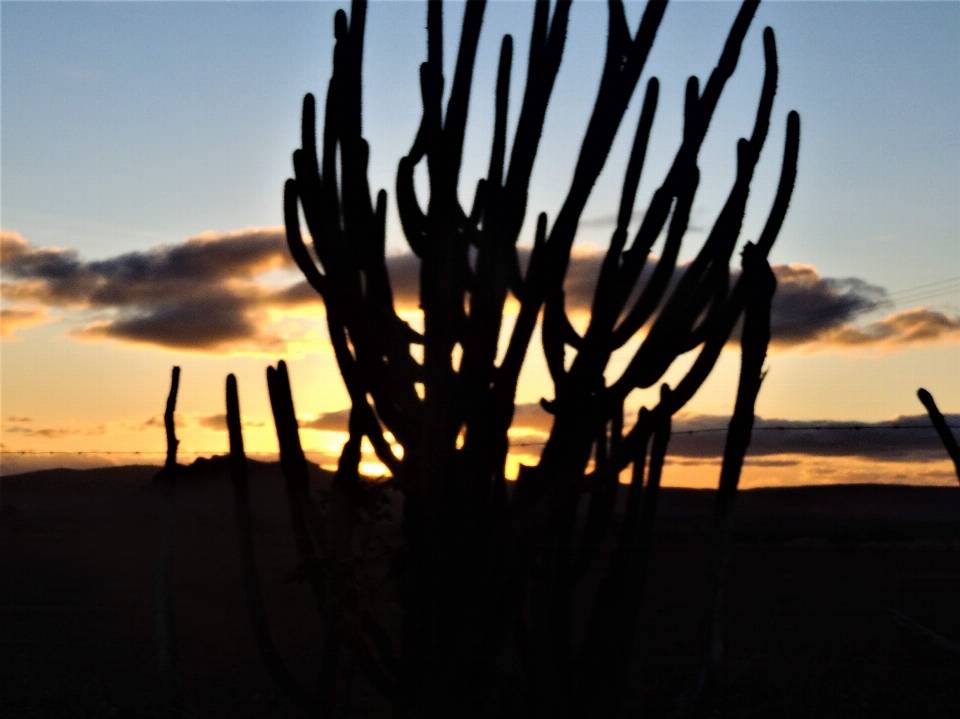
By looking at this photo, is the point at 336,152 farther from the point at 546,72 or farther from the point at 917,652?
the point at 917,652

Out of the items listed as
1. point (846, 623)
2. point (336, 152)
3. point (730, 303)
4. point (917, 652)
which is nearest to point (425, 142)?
point (336, 152)

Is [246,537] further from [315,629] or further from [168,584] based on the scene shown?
[315,629]

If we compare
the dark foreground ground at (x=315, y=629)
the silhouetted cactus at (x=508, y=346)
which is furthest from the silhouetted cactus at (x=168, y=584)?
the silhouetted cactus at (x=508, y=346)

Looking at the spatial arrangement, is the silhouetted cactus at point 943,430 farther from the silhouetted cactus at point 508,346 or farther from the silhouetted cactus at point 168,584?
the silhouetted cactus at point 168,584

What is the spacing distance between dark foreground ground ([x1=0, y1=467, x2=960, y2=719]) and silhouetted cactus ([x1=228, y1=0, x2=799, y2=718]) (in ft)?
11.7

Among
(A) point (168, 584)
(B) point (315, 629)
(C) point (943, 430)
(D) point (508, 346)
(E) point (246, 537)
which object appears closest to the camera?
(D) point (508, 346)

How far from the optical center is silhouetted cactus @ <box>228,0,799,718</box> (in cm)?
549

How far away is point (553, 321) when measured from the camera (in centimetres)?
562

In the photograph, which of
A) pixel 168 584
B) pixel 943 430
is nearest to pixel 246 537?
pixel 168 584

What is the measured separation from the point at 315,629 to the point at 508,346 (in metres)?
8.78

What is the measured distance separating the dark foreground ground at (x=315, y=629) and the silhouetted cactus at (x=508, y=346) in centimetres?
357

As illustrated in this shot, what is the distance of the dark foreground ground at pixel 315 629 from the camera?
9438 mm

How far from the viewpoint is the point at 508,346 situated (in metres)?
5.52

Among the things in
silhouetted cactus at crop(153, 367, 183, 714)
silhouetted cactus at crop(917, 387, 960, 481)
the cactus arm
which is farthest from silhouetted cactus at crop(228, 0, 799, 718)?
silhouetted cactus at crop(153, 367, 183, 714)
